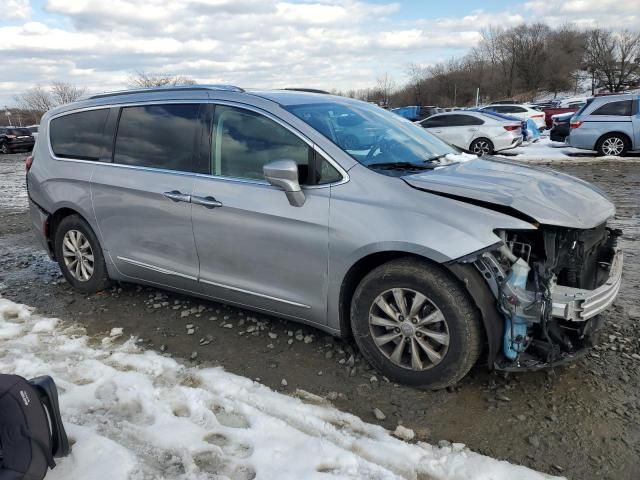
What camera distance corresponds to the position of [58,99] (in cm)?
6191

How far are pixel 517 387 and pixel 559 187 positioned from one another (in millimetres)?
1267

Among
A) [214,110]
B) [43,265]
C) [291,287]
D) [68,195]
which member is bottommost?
[43,265]

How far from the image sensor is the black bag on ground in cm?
208

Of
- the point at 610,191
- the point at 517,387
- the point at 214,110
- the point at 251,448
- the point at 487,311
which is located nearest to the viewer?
the point at 251,448

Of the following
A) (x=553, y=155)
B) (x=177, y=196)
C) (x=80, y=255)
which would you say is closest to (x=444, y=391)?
(x=177, y=196)

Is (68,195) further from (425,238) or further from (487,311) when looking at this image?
(487,311)

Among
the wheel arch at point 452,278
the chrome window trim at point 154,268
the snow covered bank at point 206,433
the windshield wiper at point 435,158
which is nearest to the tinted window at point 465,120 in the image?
the windshield wiper at point 435,158

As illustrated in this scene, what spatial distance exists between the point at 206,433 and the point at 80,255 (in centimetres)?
266

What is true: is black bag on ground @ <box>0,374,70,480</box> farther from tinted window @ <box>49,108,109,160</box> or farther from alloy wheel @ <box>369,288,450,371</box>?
tinted window @ <box>49,108,109,160</box>

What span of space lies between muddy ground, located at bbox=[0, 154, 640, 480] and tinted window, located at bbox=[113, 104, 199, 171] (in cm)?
127

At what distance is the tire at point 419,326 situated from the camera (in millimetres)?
2812

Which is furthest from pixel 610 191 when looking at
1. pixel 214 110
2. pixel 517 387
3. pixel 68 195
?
pixel 68 195

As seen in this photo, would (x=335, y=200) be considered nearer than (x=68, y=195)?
Yes

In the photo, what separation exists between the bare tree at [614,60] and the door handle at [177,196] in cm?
7648
